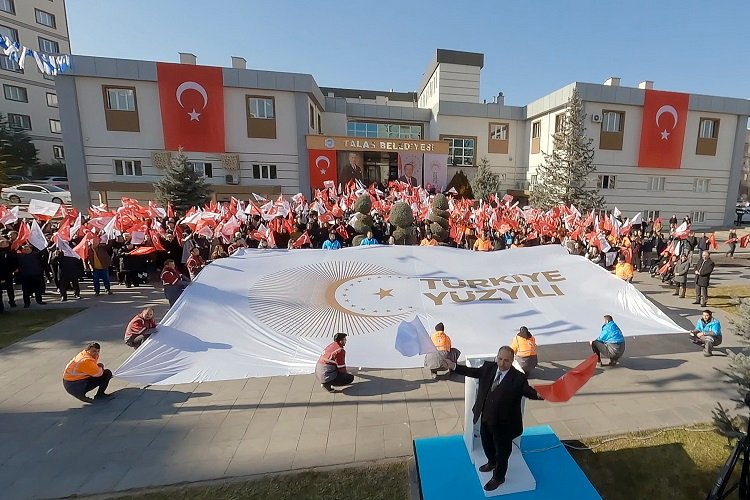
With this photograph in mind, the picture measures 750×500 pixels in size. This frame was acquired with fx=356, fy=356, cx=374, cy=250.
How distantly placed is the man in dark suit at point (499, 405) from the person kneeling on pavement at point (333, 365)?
2.75 metres

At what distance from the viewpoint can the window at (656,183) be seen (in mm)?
29922

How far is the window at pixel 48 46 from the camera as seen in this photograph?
40938 mm

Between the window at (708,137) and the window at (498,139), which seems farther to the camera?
the window at (498,139)

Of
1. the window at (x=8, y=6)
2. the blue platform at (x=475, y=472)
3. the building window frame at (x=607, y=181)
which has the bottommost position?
the blue platform at (x=475, y=472)

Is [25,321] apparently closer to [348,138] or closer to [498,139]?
[348,138]

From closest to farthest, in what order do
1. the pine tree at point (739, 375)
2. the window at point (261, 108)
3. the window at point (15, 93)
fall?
1. the pine tree at point (739, 375)
2. the window at point (261, 108)
3. the window at point (15, 93)

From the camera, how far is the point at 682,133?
28.8 m

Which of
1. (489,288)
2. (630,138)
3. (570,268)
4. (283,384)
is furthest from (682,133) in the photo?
(283,384)

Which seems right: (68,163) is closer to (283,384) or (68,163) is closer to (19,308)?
(19,308)

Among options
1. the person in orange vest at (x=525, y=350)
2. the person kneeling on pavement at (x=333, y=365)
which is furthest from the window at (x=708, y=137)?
the person kneeling on pavement at (x=333, y=365)

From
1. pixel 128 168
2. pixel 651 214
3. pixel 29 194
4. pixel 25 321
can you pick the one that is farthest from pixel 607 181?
pixel 29 194

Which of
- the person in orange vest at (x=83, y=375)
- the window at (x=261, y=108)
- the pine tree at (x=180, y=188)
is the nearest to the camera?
the person in orange vest at (x=83, y=375)

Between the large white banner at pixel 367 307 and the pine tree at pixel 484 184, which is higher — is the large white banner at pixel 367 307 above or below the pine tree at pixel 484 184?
below

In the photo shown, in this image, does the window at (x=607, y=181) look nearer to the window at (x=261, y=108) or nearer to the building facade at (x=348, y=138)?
the building facade at (x=348, y=138)
